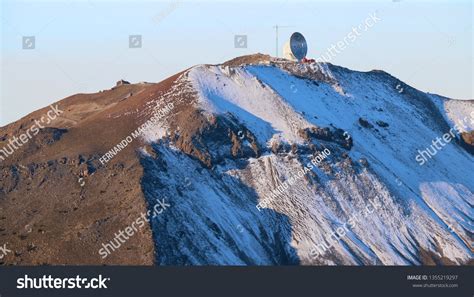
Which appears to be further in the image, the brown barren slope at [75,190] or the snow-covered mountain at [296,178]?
the snow-covered mountain at [296,178]

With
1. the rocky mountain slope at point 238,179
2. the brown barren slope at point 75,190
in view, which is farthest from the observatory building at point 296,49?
the brown barren slope at point 75,190

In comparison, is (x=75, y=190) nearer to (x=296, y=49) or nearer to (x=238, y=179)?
(x=238, y=179)

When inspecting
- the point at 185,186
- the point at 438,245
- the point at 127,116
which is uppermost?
the point at 127,116

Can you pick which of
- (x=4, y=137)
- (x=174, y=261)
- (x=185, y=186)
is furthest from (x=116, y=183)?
(x=4, y=137)

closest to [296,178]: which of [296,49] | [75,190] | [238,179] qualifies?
[238,179]

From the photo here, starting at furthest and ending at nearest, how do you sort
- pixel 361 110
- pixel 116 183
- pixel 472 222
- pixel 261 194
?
pixel 361 110, pixel 472 222, pixel 261 194, pixel 116 183

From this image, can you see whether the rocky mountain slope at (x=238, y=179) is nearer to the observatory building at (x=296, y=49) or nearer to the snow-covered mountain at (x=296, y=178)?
the snow-covered mountain at (x=296, y=178)

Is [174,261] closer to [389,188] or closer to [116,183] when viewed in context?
[116,183]

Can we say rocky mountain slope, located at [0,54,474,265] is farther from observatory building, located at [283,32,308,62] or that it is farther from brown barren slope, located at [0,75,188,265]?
observatory building, located at [283,32,308,62]

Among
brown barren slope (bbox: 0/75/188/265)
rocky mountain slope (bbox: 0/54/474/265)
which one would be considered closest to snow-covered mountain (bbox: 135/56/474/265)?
rocky mountain slope (bbox: 0/54/474/265)

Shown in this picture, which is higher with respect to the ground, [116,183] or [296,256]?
[116,183]
